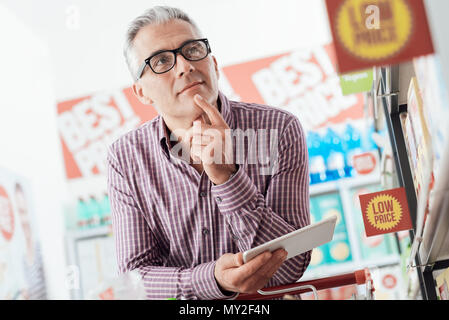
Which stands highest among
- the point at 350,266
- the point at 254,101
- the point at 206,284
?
the point at 254,101

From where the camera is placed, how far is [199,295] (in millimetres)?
1469

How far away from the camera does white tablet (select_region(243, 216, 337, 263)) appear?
3.92ft

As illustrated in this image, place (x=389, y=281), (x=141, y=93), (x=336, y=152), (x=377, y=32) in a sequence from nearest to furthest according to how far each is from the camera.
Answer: (x=377, y=32)
(x=141, y=93)
(x=389, y=281)
(x=336, y=152)

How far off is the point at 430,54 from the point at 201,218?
104 cm

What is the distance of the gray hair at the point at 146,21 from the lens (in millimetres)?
1853

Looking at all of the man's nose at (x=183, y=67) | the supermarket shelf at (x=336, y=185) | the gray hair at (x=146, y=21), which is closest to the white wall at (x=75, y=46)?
the supermarket shelf at (x=336, y=185)

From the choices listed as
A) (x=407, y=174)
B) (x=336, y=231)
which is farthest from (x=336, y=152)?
(x=407, y=174)

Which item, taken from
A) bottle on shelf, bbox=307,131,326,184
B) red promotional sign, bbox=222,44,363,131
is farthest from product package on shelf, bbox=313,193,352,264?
red promotional sign, bbox=222,44,363,131

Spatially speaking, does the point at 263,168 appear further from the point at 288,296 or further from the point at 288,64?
the point at 288,64

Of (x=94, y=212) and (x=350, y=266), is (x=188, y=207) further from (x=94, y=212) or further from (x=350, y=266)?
(x=94, y=212)

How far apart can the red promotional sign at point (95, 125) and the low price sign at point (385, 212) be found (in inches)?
127

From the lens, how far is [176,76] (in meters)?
1.78

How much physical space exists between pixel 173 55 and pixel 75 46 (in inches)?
127

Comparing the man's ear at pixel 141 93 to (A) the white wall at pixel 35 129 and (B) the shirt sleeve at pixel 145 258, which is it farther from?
Answer: (A) the white wall at pixel 35 129
